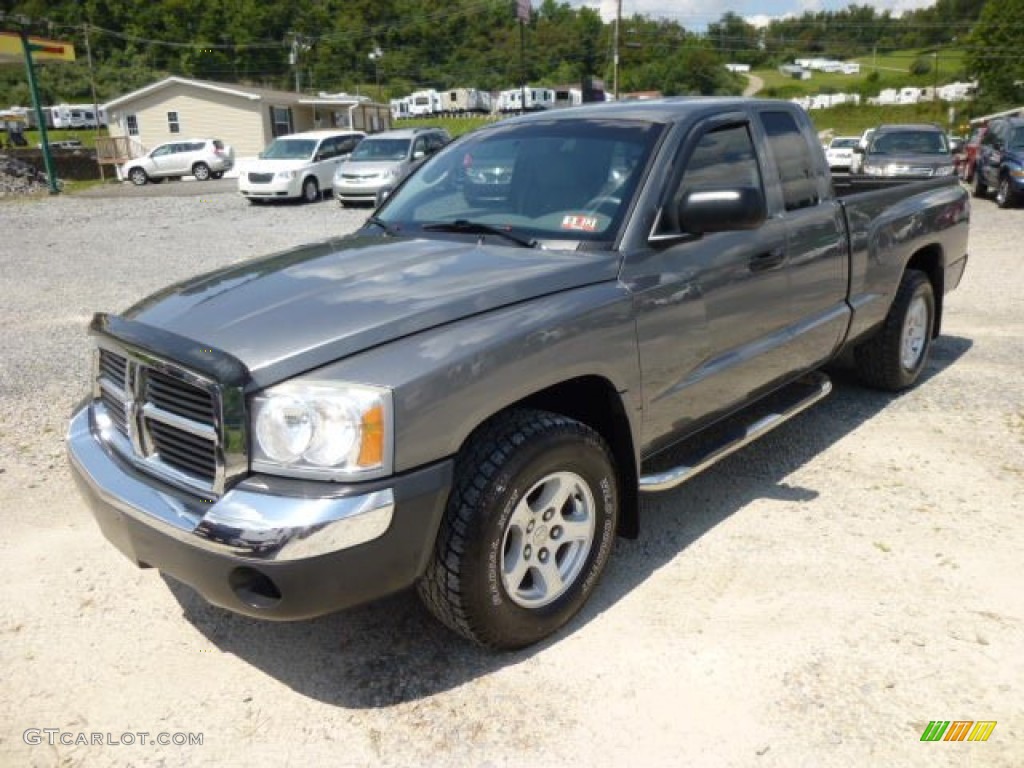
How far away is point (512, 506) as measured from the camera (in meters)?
2.64

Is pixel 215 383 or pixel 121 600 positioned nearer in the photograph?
pixel 215 383

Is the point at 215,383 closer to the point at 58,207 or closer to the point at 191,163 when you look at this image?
the point at 58,207

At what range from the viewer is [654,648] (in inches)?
114

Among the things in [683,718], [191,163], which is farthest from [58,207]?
[683,718]

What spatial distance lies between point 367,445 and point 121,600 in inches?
64.6

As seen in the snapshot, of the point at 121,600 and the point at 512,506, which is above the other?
the point at 512,506

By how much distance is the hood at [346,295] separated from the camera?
97.3 inches

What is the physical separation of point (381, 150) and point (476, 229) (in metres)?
17.6

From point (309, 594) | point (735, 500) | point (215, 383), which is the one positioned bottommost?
point (735, 500)

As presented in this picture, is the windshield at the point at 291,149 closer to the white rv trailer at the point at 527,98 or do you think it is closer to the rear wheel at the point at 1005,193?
the rear wheel at the point at 1005,193

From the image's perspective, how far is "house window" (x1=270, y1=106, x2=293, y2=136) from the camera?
4225 cm

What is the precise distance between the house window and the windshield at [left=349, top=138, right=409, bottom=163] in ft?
79.7

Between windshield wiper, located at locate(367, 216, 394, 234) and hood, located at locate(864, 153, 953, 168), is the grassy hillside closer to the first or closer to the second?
hood, located at locate(864, 153, 953, 168)

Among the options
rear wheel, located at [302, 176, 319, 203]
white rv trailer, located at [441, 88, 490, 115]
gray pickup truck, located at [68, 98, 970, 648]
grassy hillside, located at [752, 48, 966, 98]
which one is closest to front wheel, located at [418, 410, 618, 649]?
gray pickup truck, located at [68, 98, 970, 648]
